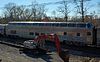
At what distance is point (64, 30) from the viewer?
1734 inches

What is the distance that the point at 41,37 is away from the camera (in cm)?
3503

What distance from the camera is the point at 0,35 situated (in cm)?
6250

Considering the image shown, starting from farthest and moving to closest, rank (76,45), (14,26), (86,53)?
1. (14,26)
2. (76,45)
3. (86,53)

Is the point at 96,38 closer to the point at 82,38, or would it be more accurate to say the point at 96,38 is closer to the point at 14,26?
the point at 82,38

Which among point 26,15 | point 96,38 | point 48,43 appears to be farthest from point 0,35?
point 26,15

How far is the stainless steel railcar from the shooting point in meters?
40.2

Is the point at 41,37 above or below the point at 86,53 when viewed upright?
above

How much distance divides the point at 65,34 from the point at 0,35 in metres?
24.0

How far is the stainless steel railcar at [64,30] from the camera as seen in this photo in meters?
40.2

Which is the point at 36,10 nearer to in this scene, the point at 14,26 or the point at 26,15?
the point at 26,15

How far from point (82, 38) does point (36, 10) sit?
7435 centimetres

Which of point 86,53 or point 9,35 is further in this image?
point 9,35

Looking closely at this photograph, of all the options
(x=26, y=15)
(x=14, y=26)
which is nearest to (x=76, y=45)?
(x=14, y=26)

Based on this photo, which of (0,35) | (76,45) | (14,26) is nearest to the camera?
(76,45)
